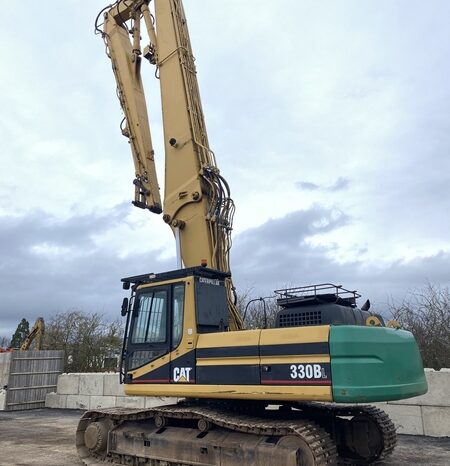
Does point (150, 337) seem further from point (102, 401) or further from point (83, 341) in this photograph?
point (83, 341)

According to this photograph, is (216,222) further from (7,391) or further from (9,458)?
(7,391)

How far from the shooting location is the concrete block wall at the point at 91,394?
14.6 m

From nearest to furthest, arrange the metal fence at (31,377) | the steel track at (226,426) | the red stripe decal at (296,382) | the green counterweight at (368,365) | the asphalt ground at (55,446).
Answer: the green counterweight at (368,365) → the red stripe decal at (296,382) → the steel track at (226,426) → the asphalt ground at (55,446) → the metal fence at (31,377)

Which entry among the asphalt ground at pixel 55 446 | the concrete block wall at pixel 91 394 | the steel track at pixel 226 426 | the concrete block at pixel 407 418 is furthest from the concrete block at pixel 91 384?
the concrete block at pixel 407 418

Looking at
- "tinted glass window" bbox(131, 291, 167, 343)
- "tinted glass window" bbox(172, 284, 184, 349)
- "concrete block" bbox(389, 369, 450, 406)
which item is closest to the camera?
"tinted glass window" bbox(172, 284, 184, 349)

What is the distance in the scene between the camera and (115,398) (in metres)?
14.9

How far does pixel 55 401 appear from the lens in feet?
54.0

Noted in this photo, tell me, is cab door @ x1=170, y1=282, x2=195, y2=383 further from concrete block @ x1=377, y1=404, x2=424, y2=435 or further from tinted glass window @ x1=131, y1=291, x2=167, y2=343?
concrete block @ x1=377, y1=404, x2=424, y2=435

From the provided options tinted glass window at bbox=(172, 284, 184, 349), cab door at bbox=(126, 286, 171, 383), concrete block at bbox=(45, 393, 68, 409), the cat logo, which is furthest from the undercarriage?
concrete block at bbox=(45, 393, 68, 409)

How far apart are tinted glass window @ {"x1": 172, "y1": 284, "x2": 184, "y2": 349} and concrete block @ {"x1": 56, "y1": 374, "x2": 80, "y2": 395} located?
1039 centimetres

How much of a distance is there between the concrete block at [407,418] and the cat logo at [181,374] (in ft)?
18.9

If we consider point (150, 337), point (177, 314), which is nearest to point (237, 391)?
point (177, 314)

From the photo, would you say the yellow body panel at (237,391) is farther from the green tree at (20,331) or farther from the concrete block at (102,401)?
the green tree at (20,331)

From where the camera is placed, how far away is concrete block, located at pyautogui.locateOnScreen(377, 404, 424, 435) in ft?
33.2
